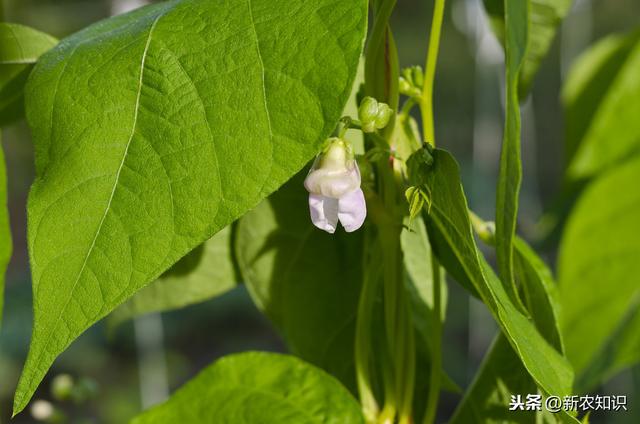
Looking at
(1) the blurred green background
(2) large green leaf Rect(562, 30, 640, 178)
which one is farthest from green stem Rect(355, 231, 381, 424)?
(1) the blurred green background

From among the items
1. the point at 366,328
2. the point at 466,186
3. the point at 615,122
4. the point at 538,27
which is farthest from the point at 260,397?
the point at 466,186

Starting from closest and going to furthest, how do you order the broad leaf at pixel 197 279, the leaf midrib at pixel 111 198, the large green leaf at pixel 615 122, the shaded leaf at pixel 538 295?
1. the leaf midrib at pixel 111 198
2. the shaded leaf at pixel 538 295
3. the broad leaf at pixel 197 279
4. the large green leaf at pixel 615 122

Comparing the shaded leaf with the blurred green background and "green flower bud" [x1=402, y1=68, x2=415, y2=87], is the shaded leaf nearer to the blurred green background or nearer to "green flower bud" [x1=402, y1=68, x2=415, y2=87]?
"green flower bud" [x1=402, y1=68, x2=415, y2=87]

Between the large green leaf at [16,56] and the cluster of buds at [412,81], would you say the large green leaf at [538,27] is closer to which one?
the cluster of buds at [412,81]

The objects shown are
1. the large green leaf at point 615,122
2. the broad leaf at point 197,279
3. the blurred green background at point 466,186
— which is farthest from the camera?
the blurred green background at point 466,186

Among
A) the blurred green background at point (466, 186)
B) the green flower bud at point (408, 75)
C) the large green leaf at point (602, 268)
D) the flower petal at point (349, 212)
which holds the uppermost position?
the green flower bud at point (408, 75)

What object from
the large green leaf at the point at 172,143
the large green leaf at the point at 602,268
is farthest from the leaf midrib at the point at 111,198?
the large green leaf at the point at 602,268
